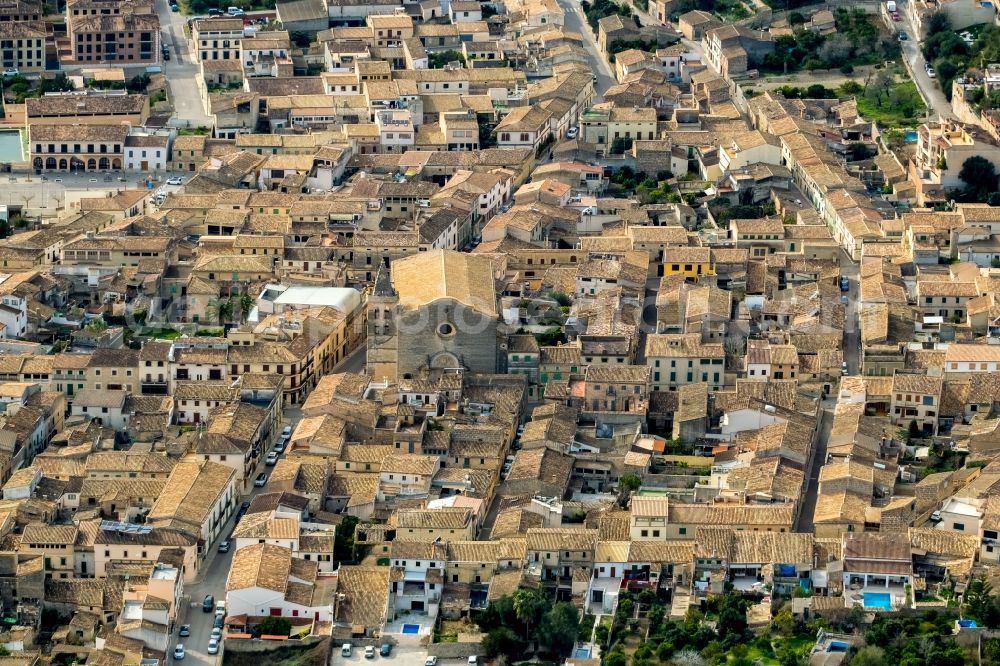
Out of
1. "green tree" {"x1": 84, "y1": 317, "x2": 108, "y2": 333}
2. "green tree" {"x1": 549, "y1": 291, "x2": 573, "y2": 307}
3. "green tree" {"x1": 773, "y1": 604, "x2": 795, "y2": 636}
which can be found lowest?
"green tree" {"x1": 773, "y1": 604, "x2": 795, "y2": 636}

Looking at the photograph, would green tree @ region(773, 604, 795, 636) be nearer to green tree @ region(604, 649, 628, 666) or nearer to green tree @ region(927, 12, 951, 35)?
green tree @ region(604, 649, 628, 666)

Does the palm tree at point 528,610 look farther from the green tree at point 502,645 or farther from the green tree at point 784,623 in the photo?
the green tree at point 784,623

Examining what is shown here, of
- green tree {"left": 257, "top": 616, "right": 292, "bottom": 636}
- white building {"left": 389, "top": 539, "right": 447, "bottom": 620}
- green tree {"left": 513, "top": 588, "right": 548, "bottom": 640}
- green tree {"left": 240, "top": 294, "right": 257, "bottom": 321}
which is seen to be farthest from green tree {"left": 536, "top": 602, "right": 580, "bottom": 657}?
green tree {"left": 240, "top": 294, "right": 257, "bottom": 321}

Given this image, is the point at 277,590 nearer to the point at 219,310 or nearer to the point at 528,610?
the point at 528,610

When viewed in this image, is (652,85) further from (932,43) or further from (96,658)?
(96,658)

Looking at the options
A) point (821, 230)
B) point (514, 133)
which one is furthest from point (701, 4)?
point (821, 230)
